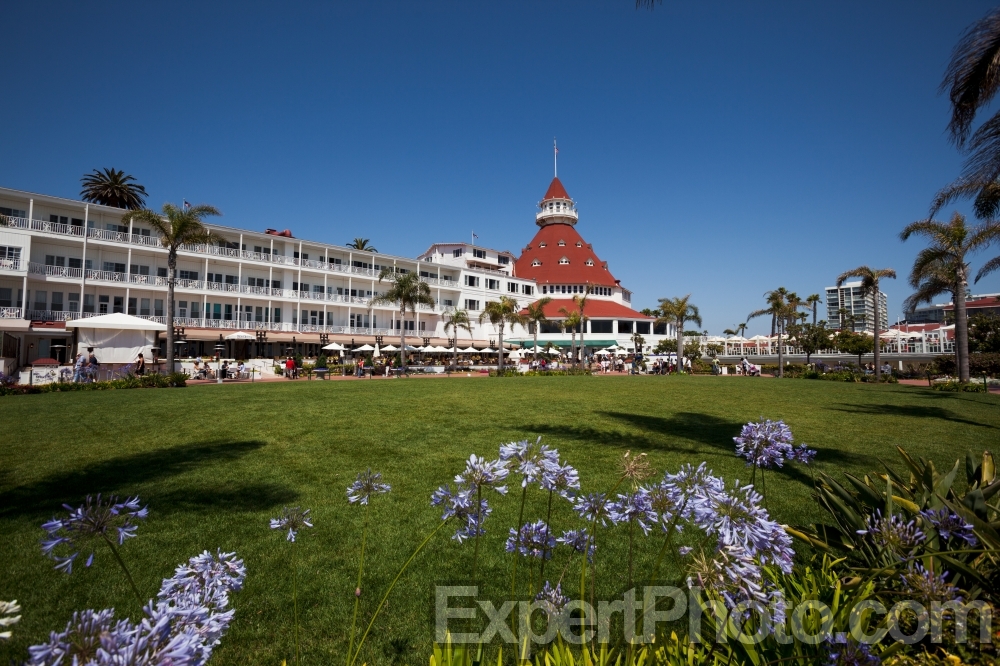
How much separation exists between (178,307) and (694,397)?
3769cm

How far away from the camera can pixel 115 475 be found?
22.0ft

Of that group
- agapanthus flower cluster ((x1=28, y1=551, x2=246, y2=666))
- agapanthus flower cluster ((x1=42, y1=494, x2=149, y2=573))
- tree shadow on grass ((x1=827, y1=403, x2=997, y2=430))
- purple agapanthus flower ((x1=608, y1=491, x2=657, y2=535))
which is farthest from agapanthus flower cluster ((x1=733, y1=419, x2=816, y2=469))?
tree shadow on grass ((x1=827, y1=403, x2=997, y2=430))

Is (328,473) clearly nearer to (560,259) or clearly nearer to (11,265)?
(11,265)

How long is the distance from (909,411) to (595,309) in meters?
49.4

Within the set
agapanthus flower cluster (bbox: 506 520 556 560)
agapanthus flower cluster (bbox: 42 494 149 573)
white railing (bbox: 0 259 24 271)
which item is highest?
white railing (bbox: 0 259 24 271)

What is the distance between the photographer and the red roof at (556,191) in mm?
78500

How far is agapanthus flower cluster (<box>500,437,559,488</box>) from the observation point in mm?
1715

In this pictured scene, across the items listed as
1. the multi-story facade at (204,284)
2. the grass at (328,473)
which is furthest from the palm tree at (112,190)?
the grass at (328,473)

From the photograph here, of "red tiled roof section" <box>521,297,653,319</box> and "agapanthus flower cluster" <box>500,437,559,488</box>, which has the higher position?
"red tiled roof section" <box>521,297,653,319</box>

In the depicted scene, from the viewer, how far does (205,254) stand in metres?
38.3

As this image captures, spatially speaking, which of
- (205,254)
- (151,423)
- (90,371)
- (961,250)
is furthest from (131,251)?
(961,250)

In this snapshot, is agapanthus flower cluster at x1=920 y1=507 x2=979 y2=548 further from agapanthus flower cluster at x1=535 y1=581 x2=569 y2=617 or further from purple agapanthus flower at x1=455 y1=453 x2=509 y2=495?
purple agapanthus flower at x1=455 y1=453 x2=509 y2=495

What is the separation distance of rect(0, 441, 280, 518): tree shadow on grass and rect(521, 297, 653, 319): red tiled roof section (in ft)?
180

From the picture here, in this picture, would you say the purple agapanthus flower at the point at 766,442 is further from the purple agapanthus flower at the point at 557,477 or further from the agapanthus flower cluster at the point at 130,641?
the agapanthus flower cluster at the point at 130,641
